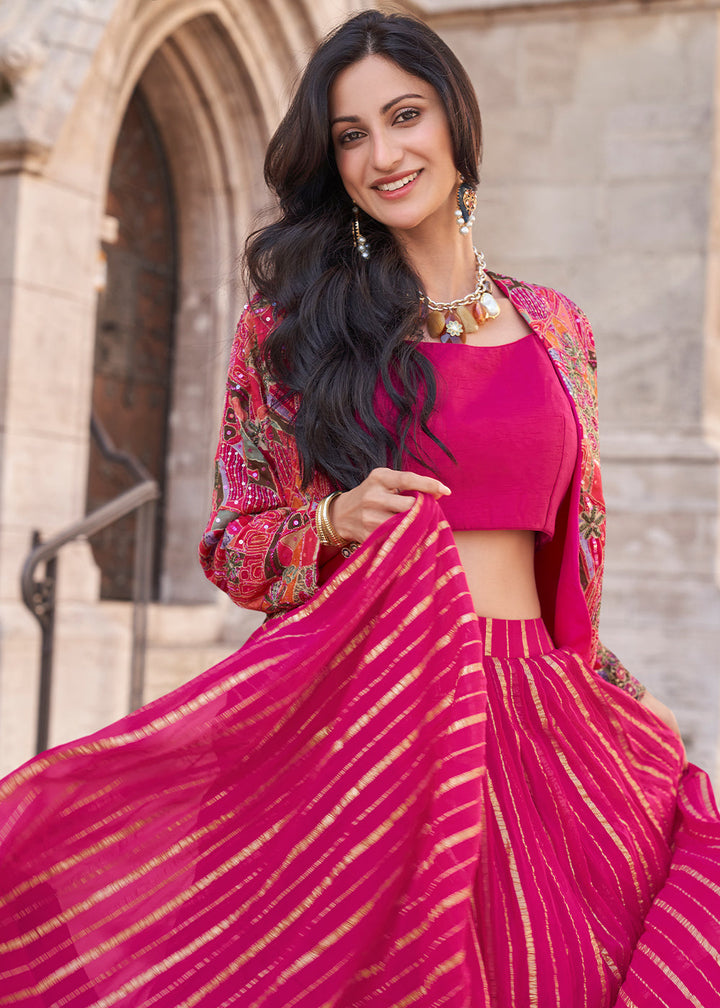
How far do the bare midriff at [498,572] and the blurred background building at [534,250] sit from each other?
3.91m

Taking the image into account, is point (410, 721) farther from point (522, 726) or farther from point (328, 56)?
point (328, 56)

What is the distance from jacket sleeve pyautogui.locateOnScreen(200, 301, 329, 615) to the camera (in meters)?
1.96

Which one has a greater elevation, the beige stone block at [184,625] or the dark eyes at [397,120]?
the dark eyes at [397,120]

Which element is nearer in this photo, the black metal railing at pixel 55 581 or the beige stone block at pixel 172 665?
the black metal railing at pixel 55 581

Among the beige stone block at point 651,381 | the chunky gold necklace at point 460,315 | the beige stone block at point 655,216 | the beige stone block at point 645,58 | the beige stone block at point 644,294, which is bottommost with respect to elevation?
the chunky gold necklace at point 460,315

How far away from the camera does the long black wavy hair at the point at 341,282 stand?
76.8 inches

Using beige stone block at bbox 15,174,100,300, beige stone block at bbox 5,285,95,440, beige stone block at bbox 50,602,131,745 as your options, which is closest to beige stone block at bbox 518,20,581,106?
beige stone block at bbox 15,174,100,300

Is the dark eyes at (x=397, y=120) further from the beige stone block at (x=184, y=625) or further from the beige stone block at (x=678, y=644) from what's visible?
the beige stone block at (x=678, y=644)

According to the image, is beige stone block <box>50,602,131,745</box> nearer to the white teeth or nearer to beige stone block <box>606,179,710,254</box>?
the white teeth

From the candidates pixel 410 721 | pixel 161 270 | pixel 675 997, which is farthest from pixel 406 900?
pixel 161 270

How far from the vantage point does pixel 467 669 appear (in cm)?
162

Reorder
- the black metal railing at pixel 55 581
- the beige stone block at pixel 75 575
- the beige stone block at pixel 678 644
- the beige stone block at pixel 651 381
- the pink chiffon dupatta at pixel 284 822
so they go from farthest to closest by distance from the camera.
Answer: the beige stone block at pixel 651 381 → the beige stone block at pixel 678 644 → the beige stone block at pixel 75 575 → the black metal railing at pixel 55 581 → the pink chiffon dupatta at pixel 284 822

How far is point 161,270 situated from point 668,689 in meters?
3.44

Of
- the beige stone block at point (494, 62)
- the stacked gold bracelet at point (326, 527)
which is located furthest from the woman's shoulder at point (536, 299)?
the beige stone block at point (494, 62)
